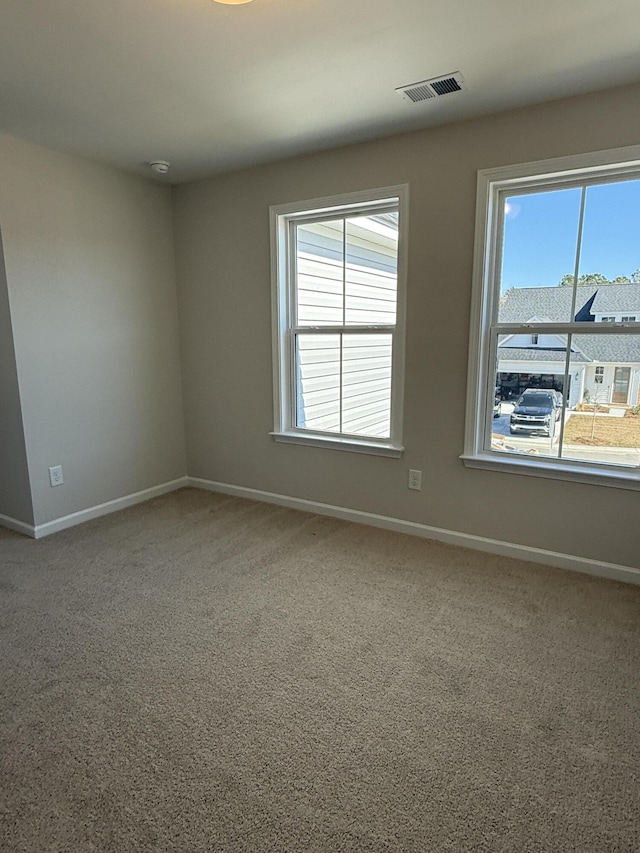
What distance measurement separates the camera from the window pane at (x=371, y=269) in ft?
10.0

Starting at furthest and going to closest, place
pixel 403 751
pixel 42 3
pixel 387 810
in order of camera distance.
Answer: pixel 42 3 → pixel 403 751 → pixel 387 810

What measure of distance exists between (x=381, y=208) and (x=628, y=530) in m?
2.37

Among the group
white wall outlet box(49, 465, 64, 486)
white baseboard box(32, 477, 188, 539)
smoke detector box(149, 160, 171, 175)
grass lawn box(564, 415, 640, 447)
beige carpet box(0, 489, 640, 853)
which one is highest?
smoke detector box(149, 160, 171, 175)

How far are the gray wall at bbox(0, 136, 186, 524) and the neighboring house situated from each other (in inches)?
105

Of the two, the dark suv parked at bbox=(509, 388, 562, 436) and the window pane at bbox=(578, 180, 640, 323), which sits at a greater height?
the window pane at bbox=(578, 180, 640, 323)

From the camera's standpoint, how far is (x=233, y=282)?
367 centimetres

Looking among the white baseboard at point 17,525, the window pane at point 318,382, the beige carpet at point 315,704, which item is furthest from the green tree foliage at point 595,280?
the white baseboard at point 17,525

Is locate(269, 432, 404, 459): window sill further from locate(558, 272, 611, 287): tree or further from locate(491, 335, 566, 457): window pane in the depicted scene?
locate(558, 272, 611, 287): tree

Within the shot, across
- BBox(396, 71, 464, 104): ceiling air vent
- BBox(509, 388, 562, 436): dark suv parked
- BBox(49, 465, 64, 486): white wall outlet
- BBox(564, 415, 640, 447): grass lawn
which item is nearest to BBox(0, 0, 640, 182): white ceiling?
BBox(396, 71, 464, 104): ceiling air vent

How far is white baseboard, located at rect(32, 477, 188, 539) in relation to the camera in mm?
3229

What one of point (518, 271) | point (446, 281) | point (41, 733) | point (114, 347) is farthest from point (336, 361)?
point (41, 733)

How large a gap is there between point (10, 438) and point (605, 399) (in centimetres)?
364

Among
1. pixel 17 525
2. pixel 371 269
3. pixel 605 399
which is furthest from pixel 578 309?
pixel 17 525

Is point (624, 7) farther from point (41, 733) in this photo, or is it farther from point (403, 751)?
point (41, 733)
